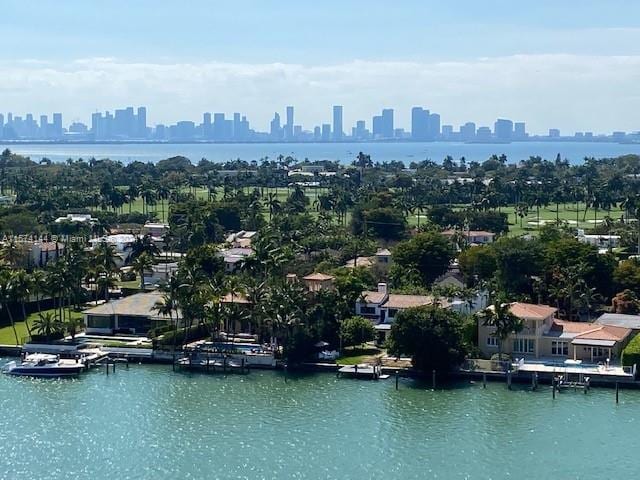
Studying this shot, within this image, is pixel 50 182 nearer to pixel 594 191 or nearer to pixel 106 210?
pixel 106 210

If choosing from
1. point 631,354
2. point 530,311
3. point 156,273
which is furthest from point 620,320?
point 156,273

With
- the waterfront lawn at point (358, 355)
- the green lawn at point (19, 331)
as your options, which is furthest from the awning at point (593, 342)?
Answer: the green lawn at point (19, 331)

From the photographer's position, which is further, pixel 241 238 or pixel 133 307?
pixel 241 238

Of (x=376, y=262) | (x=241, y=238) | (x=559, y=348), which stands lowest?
(x=559, y=348)

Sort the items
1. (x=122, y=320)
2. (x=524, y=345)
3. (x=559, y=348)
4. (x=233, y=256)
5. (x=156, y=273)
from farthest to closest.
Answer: (x=233, y=256) → (x=156, y=273) → (x=122, y=320) → (x=524, y=345) → (x=559, y=348)

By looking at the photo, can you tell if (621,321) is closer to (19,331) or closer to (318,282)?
(318,282)

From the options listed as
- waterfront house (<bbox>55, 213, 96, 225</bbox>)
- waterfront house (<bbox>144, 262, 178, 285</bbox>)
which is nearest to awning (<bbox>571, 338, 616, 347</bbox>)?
waterfront house (<bbox>144, 262, 178, 285</bbox>)

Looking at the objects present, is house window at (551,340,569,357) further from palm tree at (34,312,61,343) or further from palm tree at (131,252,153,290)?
palm tree at (131,252,153,290)
